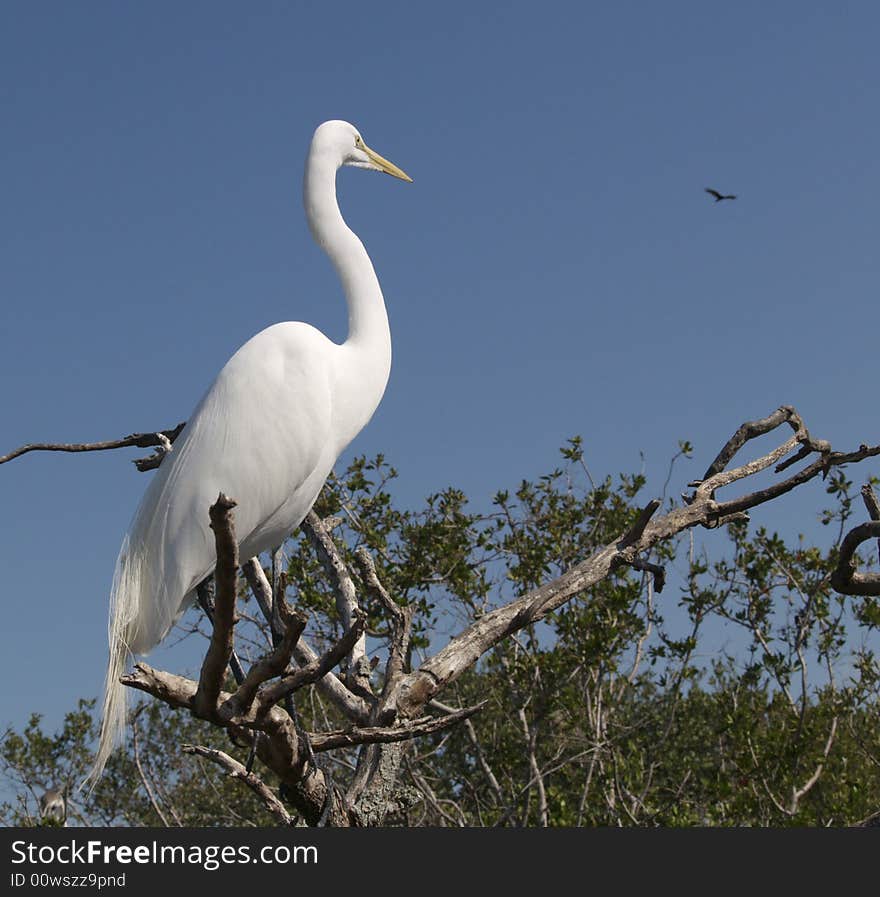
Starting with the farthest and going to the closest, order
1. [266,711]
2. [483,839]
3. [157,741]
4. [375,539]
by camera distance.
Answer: [157,741] → [375,539] → [483,839] → [266,711]

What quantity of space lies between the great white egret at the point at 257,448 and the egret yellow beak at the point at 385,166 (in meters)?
0.80

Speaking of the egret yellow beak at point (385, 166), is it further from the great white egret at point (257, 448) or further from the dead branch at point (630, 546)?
the dead branch at point (630, 546)

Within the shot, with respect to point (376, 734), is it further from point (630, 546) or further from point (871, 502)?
point (871, 502)

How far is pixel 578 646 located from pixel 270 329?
3.87 m

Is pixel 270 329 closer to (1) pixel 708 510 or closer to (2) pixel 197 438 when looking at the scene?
(2) pixel 197 438

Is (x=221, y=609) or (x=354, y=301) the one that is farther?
(x=354, y=301)

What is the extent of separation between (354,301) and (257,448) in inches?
34.7

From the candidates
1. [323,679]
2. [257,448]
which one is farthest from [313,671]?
[257,448]

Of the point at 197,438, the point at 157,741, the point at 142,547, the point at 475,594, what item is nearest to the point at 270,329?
the point at 197,438

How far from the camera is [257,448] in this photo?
187 inches

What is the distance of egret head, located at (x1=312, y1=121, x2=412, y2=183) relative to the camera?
5.43 meters

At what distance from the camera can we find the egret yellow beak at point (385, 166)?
5.87m

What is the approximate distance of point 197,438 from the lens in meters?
4.84

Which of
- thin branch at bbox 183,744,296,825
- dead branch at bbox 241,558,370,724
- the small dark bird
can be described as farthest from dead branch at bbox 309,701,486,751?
the small dark bird
